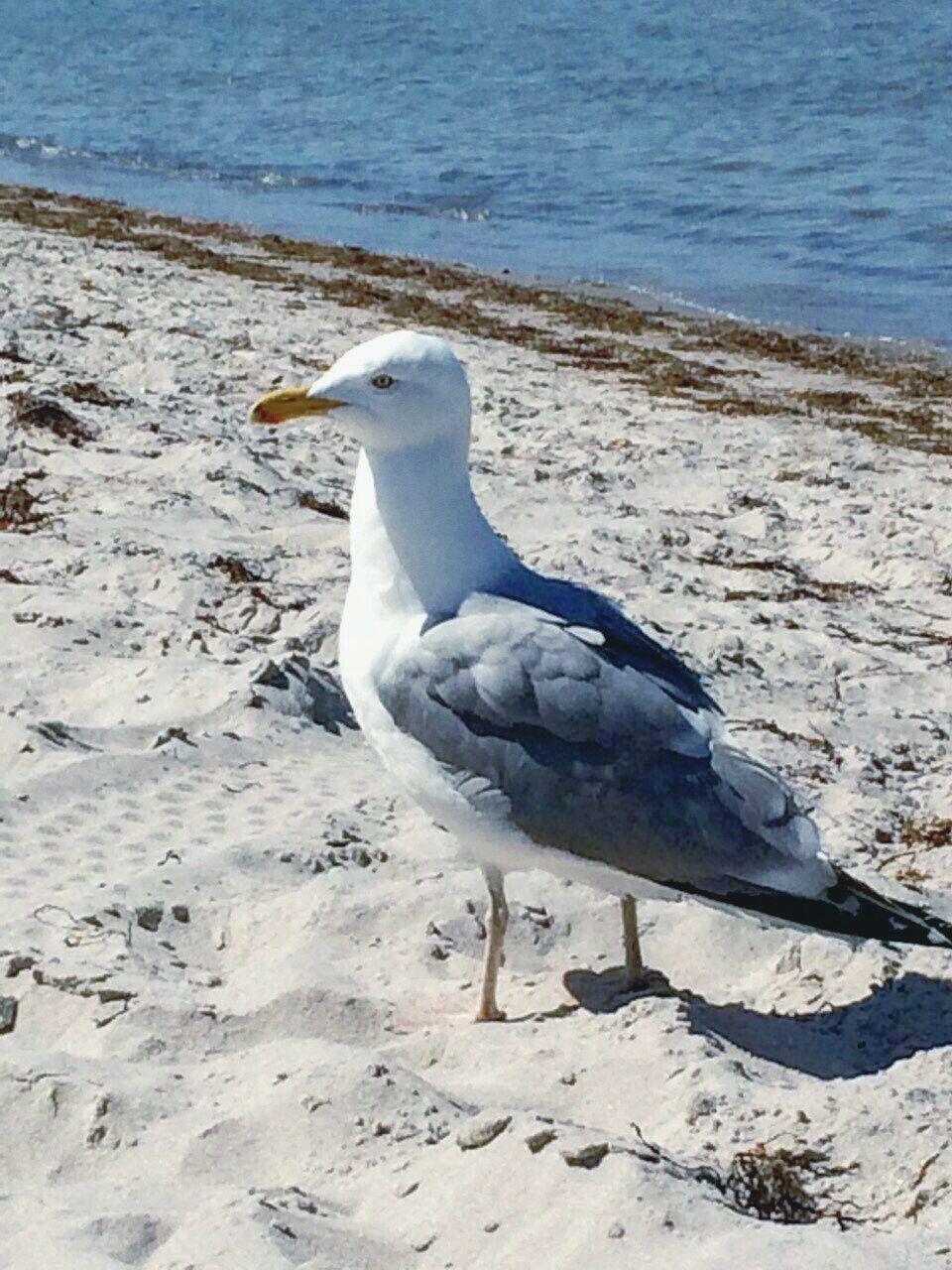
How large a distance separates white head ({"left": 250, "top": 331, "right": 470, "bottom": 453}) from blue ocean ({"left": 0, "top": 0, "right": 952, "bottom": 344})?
1161cm

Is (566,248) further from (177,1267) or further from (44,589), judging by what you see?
(177,1267)

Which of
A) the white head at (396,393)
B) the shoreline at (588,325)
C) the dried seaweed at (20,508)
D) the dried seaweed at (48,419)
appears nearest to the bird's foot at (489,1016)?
the white head at (396,393)

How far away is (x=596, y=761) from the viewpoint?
3.44 meters

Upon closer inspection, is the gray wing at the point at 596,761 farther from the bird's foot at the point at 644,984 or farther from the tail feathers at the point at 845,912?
the bird's foot at the point at 644,984

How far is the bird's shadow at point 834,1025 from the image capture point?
343cm

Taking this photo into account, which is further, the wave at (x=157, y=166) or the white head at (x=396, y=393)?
the wave at (x=157, y=166)

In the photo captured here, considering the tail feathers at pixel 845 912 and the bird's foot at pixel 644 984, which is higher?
the tail feathers at pixel 845 912

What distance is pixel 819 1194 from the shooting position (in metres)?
2.84

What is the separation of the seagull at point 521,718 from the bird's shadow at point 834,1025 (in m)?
0.24

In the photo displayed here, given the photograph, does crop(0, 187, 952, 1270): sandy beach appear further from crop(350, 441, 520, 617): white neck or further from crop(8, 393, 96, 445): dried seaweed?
crop(350, 441, 520, 617): white neck

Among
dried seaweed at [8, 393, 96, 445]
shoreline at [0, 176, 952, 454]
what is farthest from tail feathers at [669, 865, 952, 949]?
shoreline at [0, 176, 952, 454]

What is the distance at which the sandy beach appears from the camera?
274 cm

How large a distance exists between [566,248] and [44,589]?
1418 centimetres

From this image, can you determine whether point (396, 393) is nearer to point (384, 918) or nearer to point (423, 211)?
point (384, 918)
